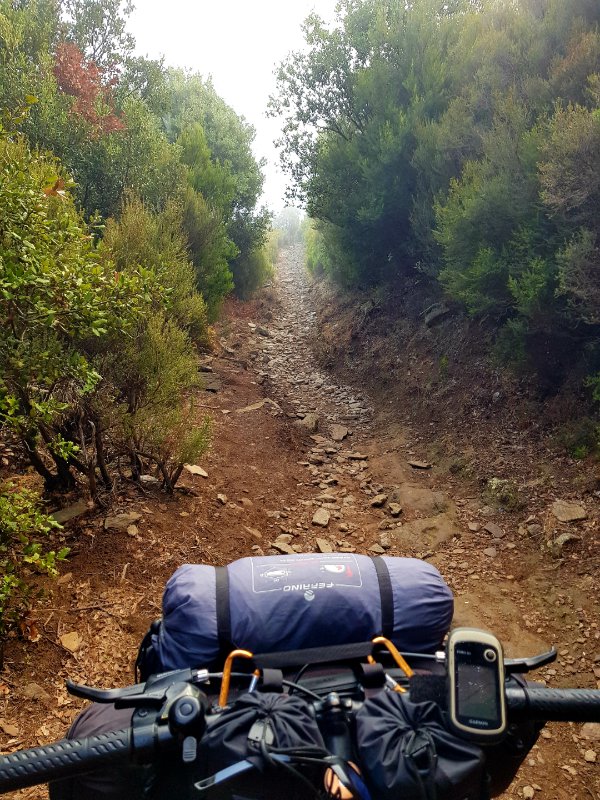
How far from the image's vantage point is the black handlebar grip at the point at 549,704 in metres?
1.46

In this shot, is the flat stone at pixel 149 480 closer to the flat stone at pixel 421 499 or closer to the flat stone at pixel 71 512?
the flat stone at pixel 71 512

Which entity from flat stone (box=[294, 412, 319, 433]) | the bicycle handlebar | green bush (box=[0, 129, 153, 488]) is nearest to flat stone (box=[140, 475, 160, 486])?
green bush (box=[0, 129, 153, 488])

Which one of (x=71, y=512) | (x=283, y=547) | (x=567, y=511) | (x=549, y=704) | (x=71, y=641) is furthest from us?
(x=283, y=547)

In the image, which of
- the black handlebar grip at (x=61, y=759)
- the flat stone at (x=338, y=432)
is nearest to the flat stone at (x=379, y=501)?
the flat stone at (x=338, y=432)

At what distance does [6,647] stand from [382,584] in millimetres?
3002

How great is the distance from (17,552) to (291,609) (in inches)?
106

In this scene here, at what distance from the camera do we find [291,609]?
2.10 m

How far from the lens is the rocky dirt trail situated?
3436mm

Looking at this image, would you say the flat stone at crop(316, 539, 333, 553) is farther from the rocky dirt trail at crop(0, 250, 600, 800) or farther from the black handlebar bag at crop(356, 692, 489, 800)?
the black handlebar bag at crop(356, 692, 489, 800)

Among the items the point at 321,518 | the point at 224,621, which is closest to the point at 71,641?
the point at 224,621

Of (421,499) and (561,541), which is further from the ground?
(561,541)

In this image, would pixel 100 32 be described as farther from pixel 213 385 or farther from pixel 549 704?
pixel 549 704

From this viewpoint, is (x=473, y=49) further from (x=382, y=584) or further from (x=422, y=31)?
(x=382, y=584)

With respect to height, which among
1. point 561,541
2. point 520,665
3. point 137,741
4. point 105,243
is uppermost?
point 105,243
